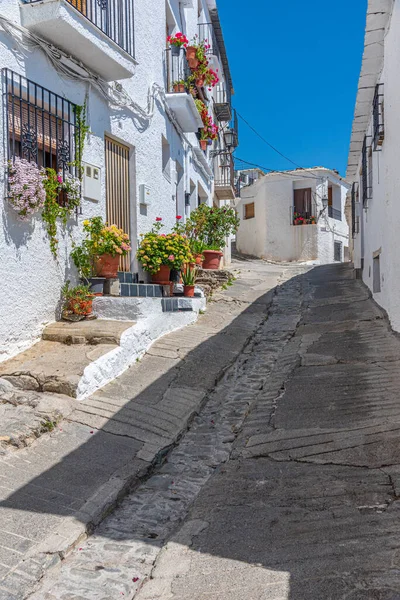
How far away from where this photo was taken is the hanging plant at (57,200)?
236 inches

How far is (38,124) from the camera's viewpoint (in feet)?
20.2

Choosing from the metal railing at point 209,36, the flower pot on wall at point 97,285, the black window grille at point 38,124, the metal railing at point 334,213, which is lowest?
the flower pot on wall at point 97,285

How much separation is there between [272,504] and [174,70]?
9.22 m

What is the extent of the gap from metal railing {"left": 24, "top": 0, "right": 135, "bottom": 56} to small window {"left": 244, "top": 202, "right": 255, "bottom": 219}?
778 inches

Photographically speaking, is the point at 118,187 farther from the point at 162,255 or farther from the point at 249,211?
the point at 249,211

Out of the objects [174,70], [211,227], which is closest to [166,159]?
[174,70]

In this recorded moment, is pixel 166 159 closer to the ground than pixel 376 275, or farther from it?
farther from it

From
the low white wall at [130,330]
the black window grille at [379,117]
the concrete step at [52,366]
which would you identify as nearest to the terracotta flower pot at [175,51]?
the black window grille at [379,117]

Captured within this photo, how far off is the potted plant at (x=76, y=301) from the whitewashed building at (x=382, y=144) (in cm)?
372

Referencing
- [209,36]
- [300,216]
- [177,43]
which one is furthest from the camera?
[300,216]

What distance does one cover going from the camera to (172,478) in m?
3.88

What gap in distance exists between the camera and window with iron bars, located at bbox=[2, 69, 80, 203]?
5.52 meters

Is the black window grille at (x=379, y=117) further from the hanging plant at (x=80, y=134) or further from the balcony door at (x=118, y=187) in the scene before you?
the hanging plant at (x=80, y=134)

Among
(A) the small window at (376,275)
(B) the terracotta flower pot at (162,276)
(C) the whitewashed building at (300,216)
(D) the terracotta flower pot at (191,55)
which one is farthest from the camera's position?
(C) the whitewashed building at (300,216)
